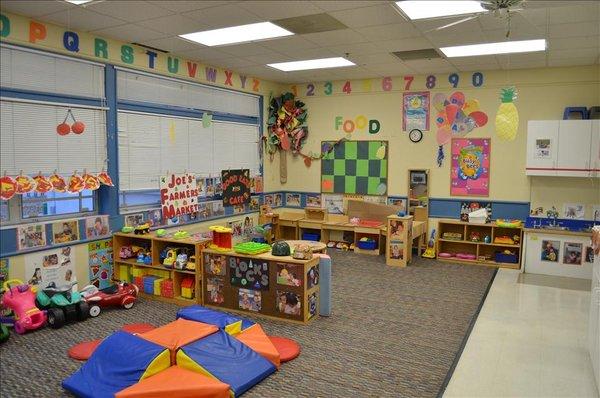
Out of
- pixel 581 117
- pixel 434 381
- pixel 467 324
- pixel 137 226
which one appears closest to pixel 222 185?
pixel 137 226

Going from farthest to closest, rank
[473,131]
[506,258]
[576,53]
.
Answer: [473,131]
[506,258]
[576,53]

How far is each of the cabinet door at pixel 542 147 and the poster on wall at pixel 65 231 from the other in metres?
6.11

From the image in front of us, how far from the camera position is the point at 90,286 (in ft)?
16.9

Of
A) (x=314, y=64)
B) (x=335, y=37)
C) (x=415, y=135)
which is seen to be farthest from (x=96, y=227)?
(x=415, y=135)

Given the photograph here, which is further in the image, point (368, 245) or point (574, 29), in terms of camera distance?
point (368, 245)

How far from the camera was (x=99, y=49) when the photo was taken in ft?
18.0

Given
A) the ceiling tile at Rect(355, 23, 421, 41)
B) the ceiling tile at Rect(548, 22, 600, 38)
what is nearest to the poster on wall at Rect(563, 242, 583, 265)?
the ceiling tile at Rect(548, 22, 600, 38)

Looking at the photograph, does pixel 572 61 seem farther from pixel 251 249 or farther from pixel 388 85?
pixel 251 249

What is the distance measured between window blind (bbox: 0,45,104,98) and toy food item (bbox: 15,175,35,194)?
2.95 feet

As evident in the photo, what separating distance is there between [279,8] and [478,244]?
4.97m

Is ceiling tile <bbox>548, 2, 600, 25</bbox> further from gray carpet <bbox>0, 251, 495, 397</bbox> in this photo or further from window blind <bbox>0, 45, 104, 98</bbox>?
window blind <bbox>0, 45, 104, 98</bbox>

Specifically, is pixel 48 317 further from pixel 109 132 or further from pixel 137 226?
pixel 109 132

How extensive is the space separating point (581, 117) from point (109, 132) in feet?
21.1

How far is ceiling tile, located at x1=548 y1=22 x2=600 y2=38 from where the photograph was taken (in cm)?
491
